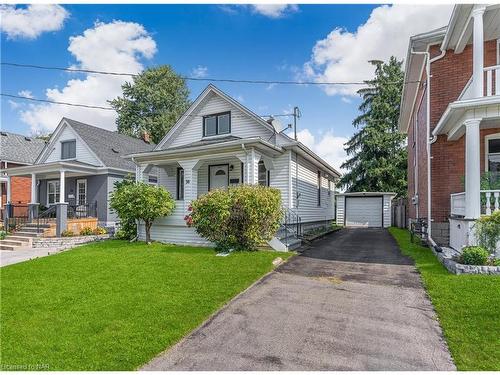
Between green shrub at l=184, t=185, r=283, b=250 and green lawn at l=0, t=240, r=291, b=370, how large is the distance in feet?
2.56

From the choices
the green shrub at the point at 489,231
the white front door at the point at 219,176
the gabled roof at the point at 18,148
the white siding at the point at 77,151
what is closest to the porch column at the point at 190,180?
the white front door at the point at 219,176

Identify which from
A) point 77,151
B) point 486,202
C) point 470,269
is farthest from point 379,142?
point 77,151

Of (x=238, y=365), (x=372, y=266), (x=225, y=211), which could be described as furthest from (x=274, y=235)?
(x=238, y=365)

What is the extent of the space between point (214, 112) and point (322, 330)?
39.0 feet

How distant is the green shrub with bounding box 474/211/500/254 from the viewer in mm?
6562

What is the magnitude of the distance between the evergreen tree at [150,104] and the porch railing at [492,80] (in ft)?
112

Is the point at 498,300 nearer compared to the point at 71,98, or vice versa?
the point at 498,300

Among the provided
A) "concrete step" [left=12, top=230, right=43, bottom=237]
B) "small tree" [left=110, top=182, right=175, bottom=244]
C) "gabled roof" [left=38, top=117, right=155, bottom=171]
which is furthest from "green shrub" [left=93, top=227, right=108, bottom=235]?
"small tree" [left=110, top=182, right=175, bottom=244]

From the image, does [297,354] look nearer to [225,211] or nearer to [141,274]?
[141,274]

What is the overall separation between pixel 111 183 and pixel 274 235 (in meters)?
11.5

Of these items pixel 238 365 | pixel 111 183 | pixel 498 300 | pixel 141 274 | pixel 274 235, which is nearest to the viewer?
pixel 238 365

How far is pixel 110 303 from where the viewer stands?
16.5 ft

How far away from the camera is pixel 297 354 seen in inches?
135

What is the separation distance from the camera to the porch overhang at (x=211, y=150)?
10.6 m
